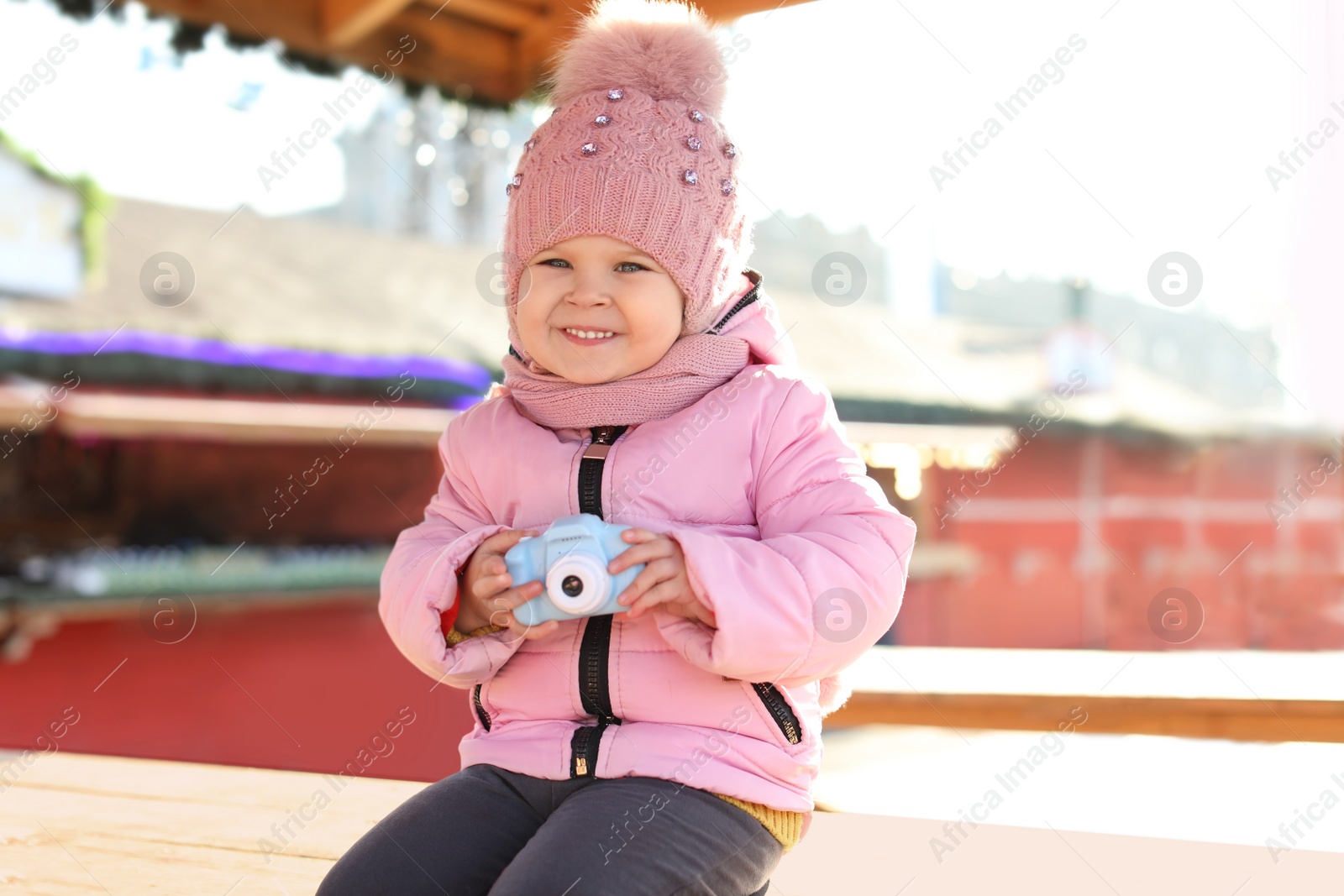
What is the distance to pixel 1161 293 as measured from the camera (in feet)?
8.80

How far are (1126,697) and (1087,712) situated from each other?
9cm

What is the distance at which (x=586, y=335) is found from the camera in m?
1.22

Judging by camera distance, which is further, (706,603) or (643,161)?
(643,161)

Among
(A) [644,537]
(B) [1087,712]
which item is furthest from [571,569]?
(B) [1087,712]

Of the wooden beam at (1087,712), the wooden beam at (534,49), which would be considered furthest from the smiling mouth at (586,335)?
the wooden beam at (534,49)

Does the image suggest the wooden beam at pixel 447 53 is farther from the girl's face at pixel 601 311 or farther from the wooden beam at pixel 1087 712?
the girl's face at pixel 601 311

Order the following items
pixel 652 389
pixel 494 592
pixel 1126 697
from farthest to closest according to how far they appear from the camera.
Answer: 1. pixel 1126 697
2. pixel 652 389
3. pixel 494 592

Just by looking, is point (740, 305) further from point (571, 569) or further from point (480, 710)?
point (480, 710)

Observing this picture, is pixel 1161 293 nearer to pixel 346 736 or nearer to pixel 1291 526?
pixel 346 736

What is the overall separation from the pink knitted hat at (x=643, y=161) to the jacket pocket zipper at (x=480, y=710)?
419 mm

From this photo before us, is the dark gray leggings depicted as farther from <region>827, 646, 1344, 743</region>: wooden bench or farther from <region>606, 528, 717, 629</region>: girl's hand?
<region>827, 646, 1344, 743</region>: wooden bench

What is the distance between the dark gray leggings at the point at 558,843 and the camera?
998 mm

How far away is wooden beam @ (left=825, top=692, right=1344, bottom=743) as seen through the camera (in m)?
2.33

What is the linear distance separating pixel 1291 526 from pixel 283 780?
12.2 metres
